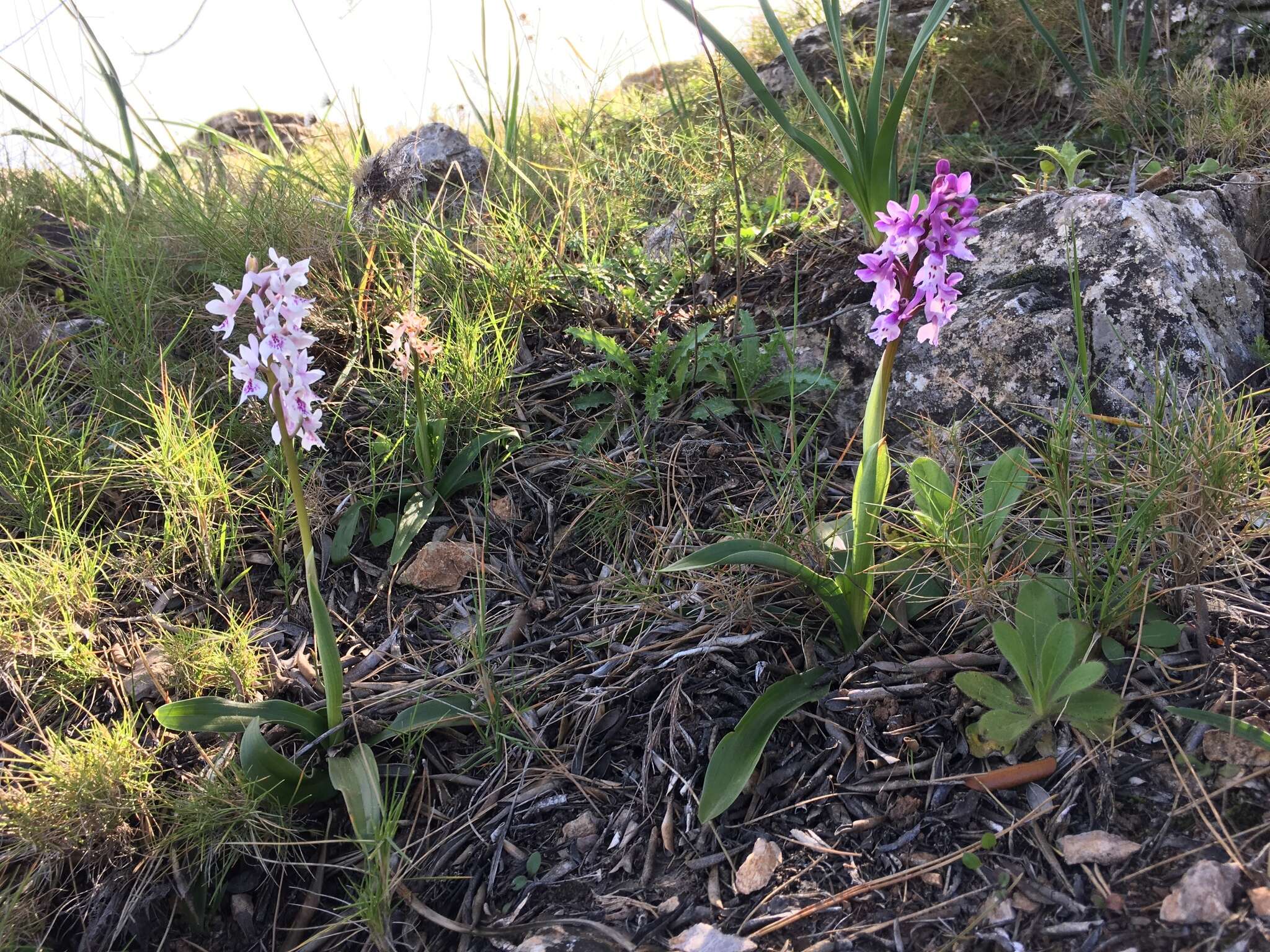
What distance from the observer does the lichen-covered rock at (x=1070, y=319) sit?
2.16 m

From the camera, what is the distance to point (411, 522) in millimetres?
2277

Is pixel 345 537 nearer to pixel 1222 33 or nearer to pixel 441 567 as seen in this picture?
pixel 441 567

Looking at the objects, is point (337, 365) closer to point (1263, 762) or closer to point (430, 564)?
point (430, 564)

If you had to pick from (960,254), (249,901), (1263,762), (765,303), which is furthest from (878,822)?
(765,303)

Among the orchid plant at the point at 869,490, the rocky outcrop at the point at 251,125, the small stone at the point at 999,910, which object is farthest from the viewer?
the rocky outcrop at the point at 251,125

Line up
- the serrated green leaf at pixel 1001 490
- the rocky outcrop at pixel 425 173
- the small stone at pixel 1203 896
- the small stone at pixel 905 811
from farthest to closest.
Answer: the rocky outcrop at pixel 425 173 → the serrated green leaf at pixel 1001 490 → the small stone at pixel 905 811 → the small stone at pixel 1203 896

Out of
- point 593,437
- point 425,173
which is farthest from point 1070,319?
point 425,173

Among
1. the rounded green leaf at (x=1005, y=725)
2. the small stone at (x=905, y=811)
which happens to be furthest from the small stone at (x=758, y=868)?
the rounded green leaf at (x=1005, y=725)

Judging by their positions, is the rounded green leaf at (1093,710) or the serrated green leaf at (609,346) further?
the serrated green leaf at (609,346)

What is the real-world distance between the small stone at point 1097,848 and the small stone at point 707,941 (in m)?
0.52

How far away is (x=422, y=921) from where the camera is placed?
1624 millimetres

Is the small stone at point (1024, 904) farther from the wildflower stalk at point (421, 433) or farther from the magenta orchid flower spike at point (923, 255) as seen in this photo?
the wildflower stalk at point (421, 433)

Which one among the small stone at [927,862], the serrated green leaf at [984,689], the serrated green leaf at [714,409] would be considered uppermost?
the serrated green leaf at [714,409]

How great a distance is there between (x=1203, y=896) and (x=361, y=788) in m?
1.42
